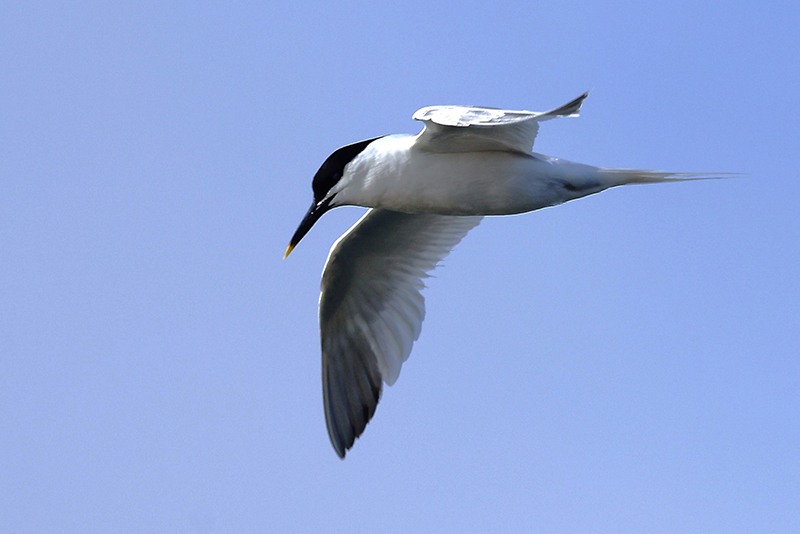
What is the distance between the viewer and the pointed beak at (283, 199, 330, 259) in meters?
6.43

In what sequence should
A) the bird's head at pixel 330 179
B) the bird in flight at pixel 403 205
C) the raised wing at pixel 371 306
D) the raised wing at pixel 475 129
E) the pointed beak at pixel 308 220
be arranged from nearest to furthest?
1. the raised wing at pixel 475 129
2. the bird in flight at pixel 403 205
3. the bird's head at pixel 330 179
4. the pointed beak at pixel 308 220
5. the raised wing at pixel 371 306

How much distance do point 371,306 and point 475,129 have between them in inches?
103

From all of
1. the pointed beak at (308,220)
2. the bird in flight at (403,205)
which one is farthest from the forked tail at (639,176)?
the pointed beak at (308,220)

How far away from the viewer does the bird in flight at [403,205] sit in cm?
571

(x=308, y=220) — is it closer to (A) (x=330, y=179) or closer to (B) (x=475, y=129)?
(A) (x=330, y=179)

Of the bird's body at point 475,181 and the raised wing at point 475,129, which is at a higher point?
the raised wing at point 475,129

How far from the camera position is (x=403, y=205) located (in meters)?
5.92

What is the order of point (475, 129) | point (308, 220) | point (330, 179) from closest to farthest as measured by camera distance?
point (475, 129)
point (330, 179)
point (308, 220)

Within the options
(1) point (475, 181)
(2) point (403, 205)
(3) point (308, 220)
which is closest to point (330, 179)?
(3) point (308, 220)

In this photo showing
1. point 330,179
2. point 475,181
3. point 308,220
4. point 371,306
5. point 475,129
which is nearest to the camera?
point 475,129

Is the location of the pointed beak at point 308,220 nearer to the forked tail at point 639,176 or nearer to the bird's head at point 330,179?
the bird's head at point 330,179

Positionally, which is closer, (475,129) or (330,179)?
(475,129)

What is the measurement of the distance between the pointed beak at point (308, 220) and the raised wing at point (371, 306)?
83 centimetres

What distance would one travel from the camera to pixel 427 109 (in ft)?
17.4
